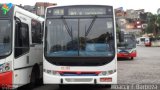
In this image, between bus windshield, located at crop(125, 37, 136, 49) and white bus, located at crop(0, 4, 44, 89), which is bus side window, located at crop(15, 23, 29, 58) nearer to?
white bus, located at crop(0, 4, 44, 89)

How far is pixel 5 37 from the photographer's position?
11.2 meters

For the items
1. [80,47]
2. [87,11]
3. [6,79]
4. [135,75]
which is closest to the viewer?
[6,79]

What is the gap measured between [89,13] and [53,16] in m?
1.16

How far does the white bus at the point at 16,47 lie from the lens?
1101cm

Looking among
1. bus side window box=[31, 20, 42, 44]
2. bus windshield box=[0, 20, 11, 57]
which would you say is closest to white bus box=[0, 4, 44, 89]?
bus windshield box=[0, 20, 11, 57]

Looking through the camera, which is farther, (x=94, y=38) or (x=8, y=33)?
(x=94, y=38)

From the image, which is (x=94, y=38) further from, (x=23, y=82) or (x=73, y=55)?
(x=23, y=82)

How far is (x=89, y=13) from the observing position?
12594mm

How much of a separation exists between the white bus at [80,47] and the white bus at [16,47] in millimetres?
728

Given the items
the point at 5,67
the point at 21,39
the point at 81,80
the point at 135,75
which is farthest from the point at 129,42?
the point at 5,67

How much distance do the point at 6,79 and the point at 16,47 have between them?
1.06m

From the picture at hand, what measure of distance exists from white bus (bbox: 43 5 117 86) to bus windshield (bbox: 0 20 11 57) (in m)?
1.45

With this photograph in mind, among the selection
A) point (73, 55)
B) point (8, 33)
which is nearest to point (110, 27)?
point (73, 55)

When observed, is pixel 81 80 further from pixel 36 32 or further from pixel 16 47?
pixel 36 32
